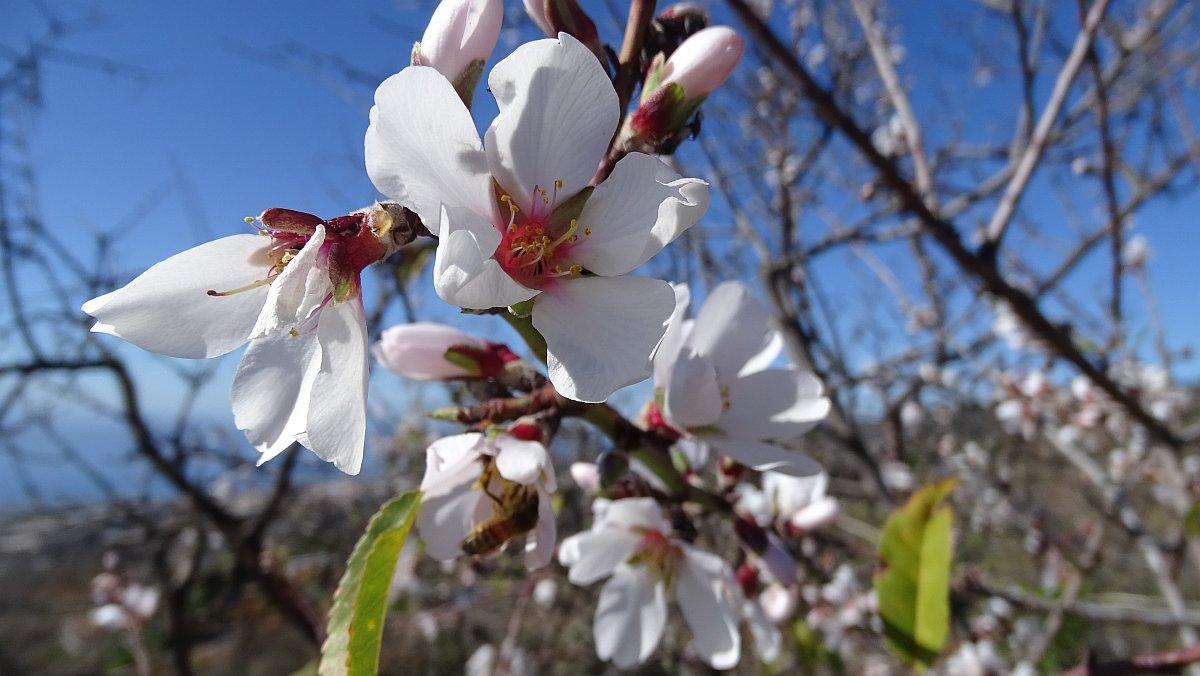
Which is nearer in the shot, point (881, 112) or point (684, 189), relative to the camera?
→ point (684, 189)

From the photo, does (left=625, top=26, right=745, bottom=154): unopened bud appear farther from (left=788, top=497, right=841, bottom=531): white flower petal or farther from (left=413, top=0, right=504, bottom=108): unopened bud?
(left=788, top=497, right=841, bottom=531): white flower petal

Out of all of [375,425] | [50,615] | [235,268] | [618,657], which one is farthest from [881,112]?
[50,615]

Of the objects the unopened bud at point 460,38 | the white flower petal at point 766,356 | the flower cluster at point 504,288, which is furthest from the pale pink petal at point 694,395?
the unopened bud at point 460,38

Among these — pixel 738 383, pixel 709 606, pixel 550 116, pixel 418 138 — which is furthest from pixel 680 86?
pixel 709 606

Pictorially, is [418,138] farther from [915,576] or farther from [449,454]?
[915,576]

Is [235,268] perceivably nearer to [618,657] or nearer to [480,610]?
[618,657]
